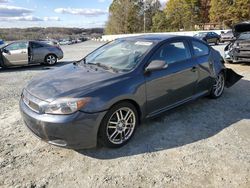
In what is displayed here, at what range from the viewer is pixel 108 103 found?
3.48 meters

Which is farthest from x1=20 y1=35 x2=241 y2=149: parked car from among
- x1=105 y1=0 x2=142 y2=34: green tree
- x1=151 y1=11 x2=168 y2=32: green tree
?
x1=105 y1=0 x2=142 y2=34: green tree

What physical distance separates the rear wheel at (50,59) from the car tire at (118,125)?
384 inches

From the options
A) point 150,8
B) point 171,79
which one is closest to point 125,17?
point 150,8

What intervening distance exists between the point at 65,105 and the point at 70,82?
21.5 inches

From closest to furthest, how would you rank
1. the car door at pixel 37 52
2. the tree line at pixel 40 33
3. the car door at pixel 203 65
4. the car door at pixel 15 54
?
1. the car door at pixel 203 65
2. the car door at pixel 15 54
3. the car door at pixel 37 52
4. the tree line at pixel 40 33

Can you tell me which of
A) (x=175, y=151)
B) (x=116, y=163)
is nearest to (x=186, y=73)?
(x=175, y=151)

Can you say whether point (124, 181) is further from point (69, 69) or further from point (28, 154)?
point (69, 69)

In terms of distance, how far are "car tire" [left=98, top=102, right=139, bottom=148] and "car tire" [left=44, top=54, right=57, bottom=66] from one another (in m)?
9.73

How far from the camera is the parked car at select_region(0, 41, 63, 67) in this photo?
38.1 ft

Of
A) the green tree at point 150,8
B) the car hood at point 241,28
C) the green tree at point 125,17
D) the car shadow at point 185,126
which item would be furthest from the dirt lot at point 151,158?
the green tree at point 150,8

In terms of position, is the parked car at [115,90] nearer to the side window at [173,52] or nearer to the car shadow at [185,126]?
the side window at [173,52]

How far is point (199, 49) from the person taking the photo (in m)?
5.28

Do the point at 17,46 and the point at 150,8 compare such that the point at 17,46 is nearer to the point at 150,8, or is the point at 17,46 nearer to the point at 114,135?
the point at 114,135

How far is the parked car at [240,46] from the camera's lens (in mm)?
9531
